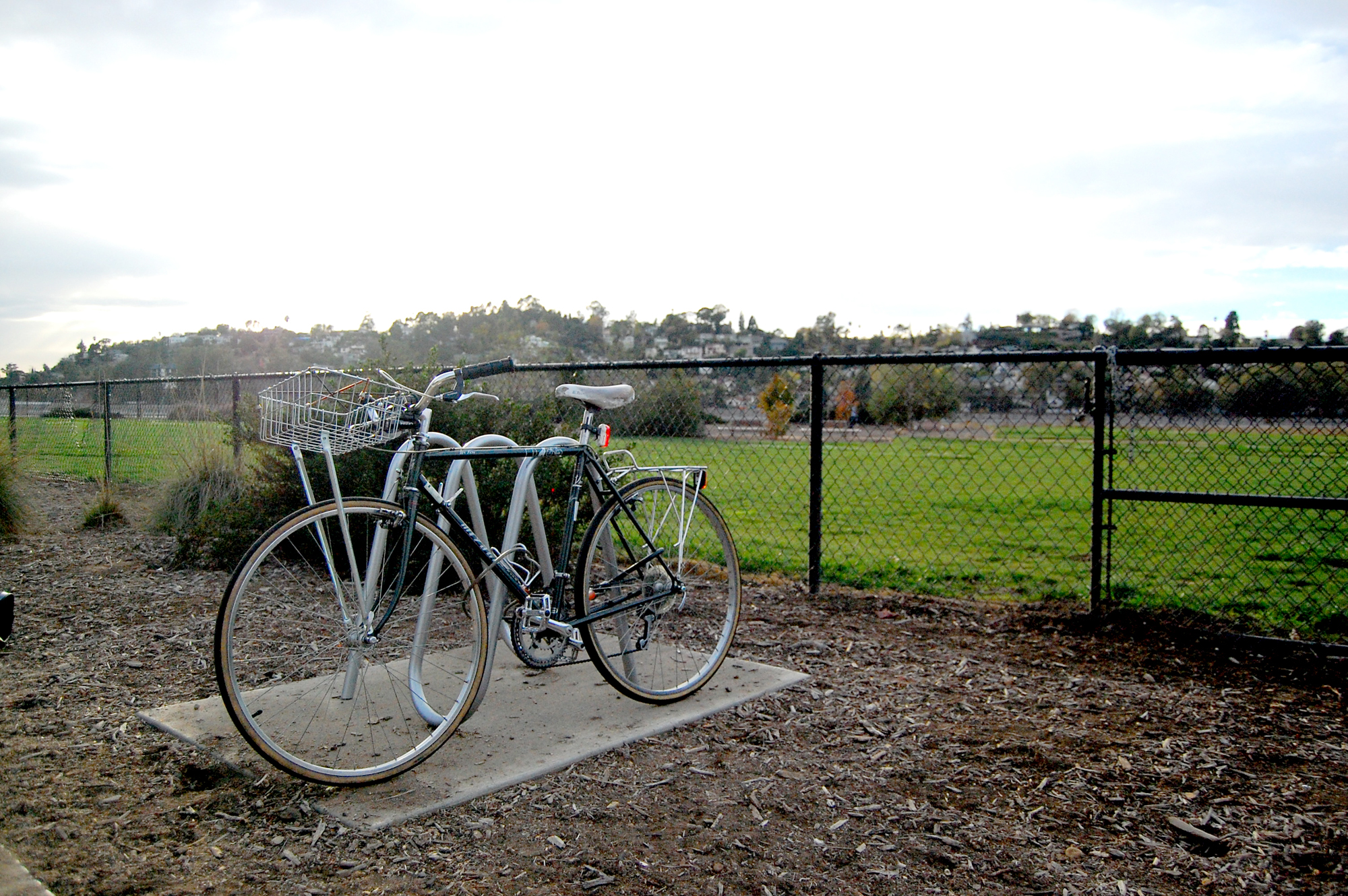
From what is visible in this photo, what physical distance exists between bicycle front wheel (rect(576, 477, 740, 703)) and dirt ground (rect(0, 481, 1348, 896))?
1.11ft

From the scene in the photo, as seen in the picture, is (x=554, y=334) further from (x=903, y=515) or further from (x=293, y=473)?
(x=293, y=473)

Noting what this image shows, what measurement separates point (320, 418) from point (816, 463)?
3.42 m

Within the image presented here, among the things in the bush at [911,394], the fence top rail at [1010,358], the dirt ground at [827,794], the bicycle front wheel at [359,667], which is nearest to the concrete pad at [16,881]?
the dirt ground at [827,794]

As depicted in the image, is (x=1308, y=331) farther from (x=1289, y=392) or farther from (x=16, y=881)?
(x=16, y=881)

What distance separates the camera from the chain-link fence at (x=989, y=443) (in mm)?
5027

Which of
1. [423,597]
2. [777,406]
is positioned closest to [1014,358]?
[423,597]

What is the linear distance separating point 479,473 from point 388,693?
2208 mm

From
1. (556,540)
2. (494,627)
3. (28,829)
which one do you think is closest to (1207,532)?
(556,540)

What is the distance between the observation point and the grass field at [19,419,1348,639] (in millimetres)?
5871

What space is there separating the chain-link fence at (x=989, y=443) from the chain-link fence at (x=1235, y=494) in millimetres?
18

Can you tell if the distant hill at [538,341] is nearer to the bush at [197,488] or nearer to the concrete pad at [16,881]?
the bush at [197,488]

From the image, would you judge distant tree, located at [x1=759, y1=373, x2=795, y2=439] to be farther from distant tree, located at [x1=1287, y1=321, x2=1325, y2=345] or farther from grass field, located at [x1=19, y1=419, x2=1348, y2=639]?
distant tree, located at [x1=1287, y1=321, x2=1325, y2=345]

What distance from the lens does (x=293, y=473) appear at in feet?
20.5

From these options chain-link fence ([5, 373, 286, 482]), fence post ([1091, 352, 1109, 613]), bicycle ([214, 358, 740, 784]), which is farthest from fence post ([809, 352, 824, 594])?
chain-link fence ([5, 373, 286, 482])
